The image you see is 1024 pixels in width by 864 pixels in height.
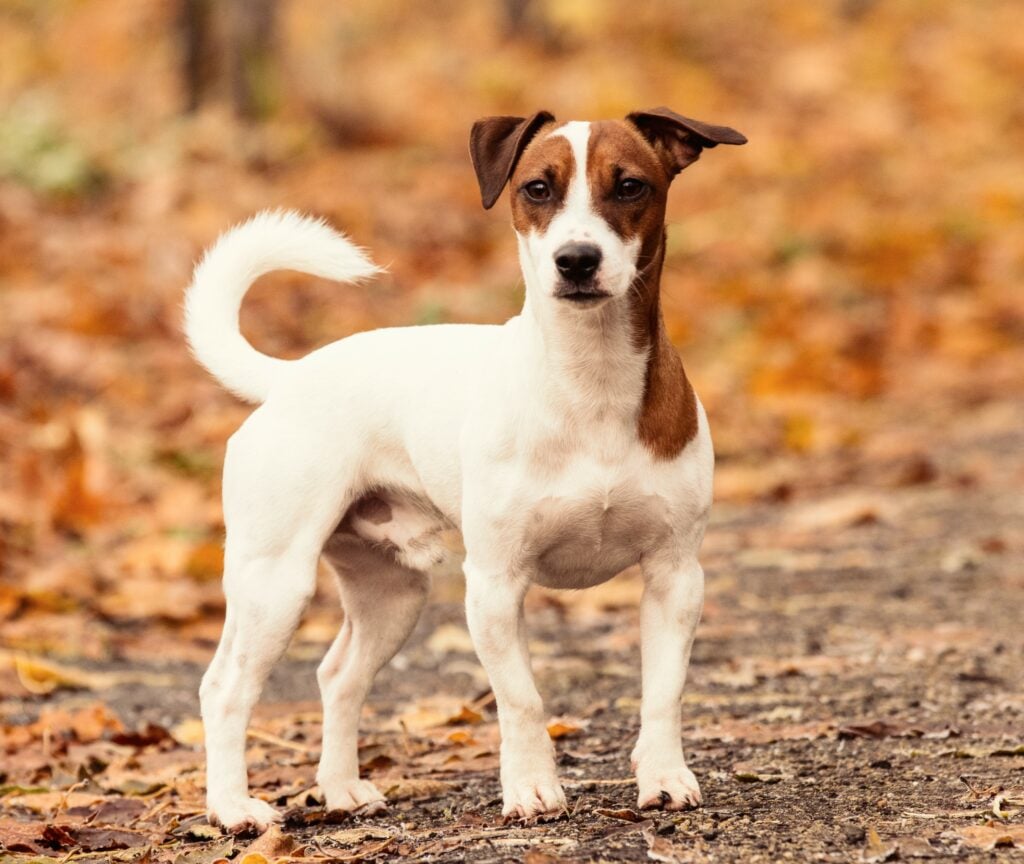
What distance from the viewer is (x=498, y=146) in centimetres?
413

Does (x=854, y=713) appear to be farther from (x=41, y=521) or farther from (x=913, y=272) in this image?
(x=913, y=272)

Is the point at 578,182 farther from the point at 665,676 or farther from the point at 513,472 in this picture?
the point at 665,676

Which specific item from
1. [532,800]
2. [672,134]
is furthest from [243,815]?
[672,134]

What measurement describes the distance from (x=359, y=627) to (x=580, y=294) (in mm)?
1406

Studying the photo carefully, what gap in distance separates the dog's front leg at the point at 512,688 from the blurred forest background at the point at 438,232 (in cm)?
172

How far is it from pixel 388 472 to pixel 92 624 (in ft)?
9.47

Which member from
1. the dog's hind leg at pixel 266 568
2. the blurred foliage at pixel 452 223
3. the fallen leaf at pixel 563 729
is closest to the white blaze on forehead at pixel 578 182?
the dog's hind leg at pixel 266 568

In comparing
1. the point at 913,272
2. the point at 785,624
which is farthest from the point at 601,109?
the point at 785,624

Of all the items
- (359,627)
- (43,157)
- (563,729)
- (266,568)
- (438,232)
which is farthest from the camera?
(438,232)

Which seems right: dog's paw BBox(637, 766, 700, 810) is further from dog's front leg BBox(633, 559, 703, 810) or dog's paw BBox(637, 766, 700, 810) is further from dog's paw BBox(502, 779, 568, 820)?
dog's paw BBox(502, 779, 568, 820)

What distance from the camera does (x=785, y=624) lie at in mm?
6449

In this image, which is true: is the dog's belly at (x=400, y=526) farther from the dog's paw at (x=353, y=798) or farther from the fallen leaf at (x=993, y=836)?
the fallen leaf at (x=993, y=836)

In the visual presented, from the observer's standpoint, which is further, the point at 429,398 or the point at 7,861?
the point at 429,398

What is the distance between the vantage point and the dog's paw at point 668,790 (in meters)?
3.84
